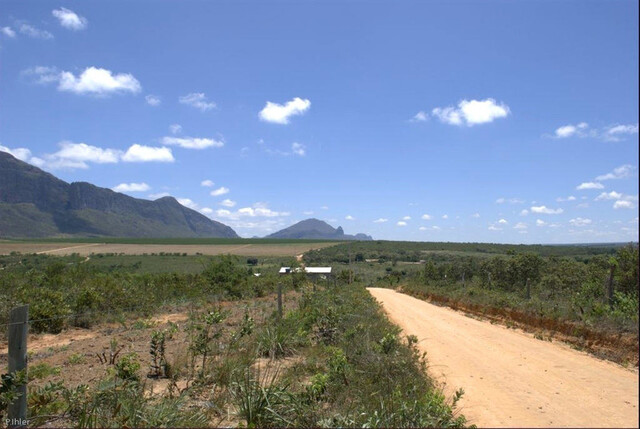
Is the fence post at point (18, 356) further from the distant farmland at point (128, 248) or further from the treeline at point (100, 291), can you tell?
the distant farmland at point (128, 248)

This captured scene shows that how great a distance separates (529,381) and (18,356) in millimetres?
8091

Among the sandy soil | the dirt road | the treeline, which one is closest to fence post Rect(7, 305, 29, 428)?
the dirt road

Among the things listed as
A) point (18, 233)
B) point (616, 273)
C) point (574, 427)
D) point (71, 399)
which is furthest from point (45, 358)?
point (18, 233)

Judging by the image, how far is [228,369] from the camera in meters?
6.49

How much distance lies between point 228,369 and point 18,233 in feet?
595

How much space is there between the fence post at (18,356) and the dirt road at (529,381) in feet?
18.2

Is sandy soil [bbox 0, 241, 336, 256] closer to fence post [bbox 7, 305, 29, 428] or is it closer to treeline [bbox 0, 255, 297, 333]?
treeline [bbox 0, 255, 297, 333]

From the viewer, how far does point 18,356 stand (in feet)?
15.1

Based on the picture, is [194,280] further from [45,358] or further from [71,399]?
[71,399]

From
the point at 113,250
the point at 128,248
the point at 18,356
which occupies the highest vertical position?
the point at 18,356

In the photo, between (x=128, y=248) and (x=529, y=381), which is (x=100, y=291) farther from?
(x=128, y=248)

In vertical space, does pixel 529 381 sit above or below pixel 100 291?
below

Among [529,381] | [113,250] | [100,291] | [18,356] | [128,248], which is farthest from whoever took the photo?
[128,248]

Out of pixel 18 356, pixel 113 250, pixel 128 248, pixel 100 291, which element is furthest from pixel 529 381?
pixel 128 248
